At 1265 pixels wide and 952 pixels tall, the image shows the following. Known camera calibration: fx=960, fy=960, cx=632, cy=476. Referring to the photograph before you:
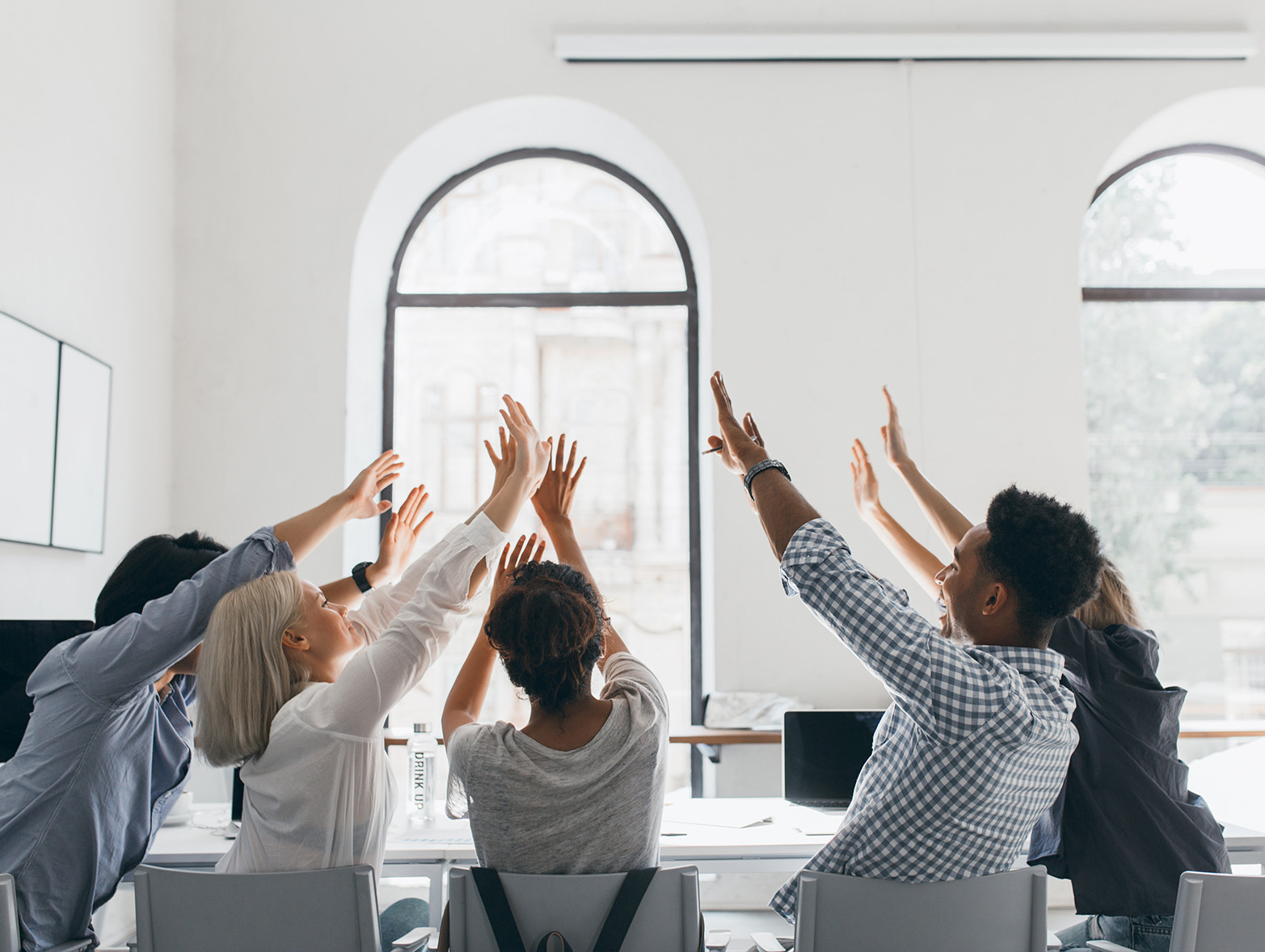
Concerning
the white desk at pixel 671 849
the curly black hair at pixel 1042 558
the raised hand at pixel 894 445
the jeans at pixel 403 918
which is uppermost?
the raised hand at pixel 894 445

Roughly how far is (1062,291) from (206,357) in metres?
3.16

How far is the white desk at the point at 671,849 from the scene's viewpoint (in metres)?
2.17

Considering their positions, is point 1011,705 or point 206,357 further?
point 206,357

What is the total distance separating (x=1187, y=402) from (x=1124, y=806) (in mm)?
2792

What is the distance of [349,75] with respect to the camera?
3621 mm

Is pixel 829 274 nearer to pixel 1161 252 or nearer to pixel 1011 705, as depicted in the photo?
pixel 1161 252

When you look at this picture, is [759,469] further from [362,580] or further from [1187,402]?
[1187,402]

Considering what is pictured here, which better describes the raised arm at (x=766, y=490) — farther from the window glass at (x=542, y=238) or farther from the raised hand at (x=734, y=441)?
the window glass at (x=542, y=238)

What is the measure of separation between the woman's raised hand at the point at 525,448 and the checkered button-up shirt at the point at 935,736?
0.64m

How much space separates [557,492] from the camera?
196cm

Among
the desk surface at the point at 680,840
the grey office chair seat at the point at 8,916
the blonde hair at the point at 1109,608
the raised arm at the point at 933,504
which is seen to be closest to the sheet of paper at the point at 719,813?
the desk surface at the point at 680,840

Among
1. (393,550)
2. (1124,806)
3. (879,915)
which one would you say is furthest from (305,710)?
(1124,806)

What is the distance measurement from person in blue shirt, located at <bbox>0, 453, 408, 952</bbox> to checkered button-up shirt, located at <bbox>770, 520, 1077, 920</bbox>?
98 centimetres

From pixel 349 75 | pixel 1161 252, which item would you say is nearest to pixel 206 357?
pixel 349 75
